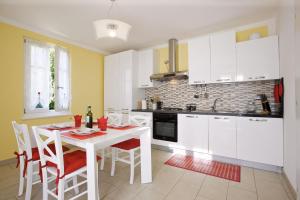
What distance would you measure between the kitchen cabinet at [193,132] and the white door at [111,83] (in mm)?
1813

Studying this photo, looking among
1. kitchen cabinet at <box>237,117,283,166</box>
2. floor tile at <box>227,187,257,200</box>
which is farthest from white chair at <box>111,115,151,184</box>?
kitchen cabinet at <box>237,117,283,166</box>

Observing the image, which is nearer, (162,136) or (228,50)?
(228,50)

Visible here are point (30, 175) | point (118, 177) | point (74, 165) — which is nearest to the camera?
point (74, 165)

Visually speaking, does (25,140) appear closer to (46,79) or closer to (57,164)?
(57,164)

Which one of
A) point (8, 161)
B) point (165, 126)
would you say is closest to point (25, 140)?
point (8, 161)

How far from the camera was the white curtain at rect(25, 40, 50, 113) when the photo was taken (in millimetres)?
2922

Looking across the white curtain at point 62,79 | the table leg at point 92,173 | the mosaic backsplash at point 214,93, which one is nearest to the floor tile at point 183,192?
the table leg at point 92,173

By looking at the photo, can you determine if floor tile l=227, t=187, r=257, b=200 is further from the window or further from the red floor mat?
the window

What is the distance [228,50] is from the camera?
9.27 feet

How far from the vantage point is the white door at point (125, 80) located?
12.7 ft

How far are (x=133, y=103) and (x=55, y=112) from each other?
1.72 meters

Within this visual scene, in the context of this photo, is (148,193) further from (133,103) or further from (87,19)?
(87,19)

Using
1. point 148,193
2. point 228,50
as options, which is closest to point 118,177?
point 148,193

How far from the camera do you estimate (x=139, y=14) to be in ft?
8.20
